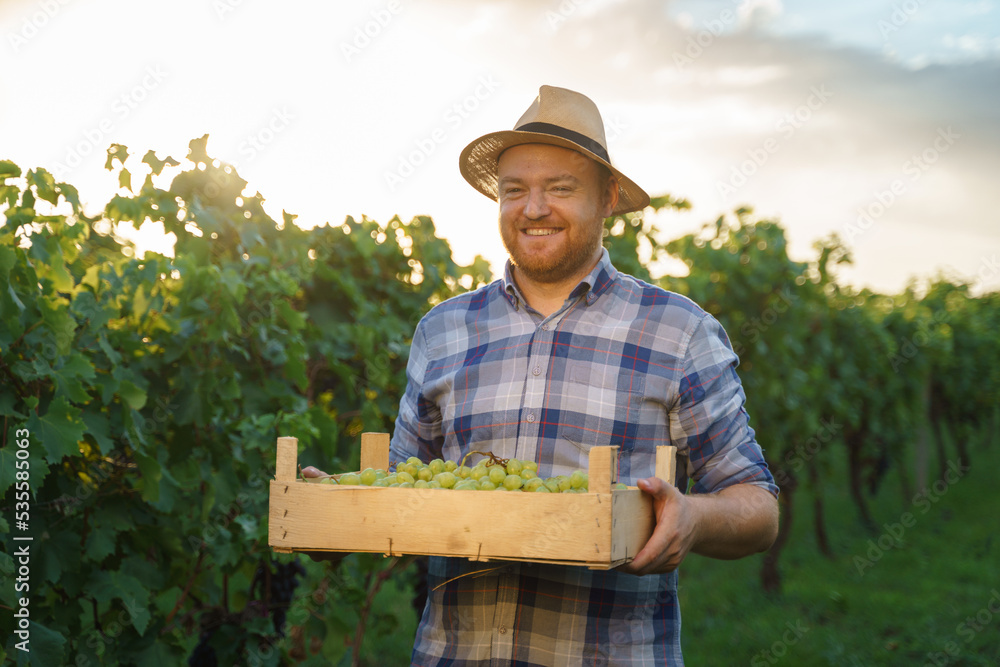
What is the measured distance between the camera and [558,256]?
94.7 inches

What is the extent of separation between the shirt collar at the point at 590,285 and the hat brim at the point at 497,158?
27cm

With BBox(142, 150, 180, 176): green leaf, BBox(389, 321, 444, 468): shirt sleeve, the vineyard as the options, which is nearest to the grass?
the vineyard

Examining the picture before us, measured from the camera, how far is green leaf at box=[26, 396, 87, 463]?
8.52 ft

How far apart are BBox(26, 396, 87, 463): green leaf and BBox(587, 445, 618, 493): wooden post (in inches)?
63.6

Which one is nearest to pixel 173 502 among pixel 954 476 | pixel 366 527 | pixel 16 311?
pixel 16 311

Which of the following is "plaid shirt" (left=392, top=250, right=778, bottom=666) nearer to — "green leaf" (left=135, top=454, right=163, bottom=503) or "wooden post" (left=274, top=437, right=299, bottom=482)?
"wooden post" (left=274, top=437, right=299, bottom=482)

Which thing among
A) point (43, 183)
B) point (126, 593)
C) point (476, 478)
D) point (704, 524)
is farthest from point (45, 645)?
point (704, 524)

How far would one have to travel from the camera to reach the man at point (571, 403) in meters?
2.20

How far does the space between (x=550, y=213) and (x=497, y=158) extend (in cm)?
45

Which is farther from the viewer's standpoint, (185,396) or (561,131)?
(185,396)

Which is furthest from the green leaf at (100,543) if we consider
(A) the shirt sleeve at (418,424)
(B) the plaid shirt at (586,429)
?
(B) the plaid shirt at (586,429)

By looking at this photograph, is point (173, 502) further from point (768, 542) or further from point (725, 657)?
point (725, 657)

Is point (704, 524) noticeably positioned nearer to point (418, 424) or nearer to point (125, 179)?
point (418, 424)

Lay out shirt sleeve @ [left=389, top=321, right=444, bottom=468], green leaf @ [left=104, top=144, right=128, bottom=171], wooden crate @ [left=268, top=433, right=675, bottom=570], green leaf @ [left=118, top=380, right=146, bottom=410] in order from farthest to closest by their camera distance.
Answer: green leaf @ [left=104, top=144, right=128, bottom=171] → green leaf @ [left=118, top=380, right=146, bottom=410] → shirt sleeve @ [left=389, top=321, right=444, bottom=468] → wooden crate @ [left=268, top=433, right=675, bottom=570]
